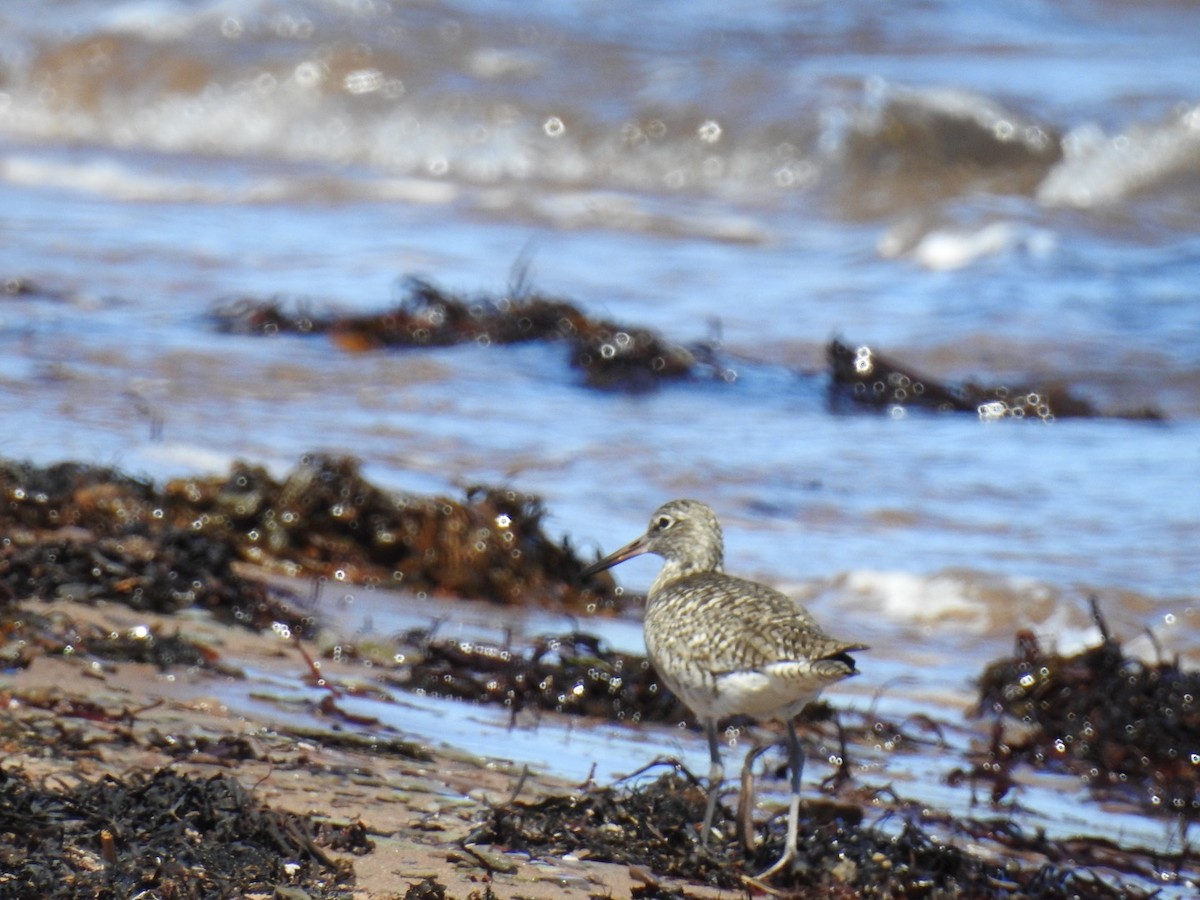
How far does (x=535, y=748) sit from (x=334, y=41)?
607 inches

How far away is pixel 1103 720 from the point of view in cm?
A: 466

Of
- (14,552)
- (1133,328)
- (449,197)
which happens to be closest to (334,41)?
(449,197)

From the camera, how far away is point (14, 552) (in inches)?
176

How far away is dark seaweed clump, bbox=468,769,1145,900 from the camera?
3.14 m

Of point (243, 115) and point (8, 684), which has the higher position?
point (243, 115)

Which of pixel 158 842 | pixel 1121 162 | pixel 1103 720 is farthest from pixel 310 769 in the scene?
pixel 1121 162

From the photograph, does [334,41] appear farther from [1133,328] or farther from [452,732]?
[452,732]

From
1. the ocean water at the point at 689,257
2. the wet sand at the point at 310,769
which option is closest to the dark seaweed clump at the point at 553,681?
the ocean water at the point at 689,257

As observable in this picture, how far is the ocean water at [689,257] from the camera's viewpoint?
6.64 meters

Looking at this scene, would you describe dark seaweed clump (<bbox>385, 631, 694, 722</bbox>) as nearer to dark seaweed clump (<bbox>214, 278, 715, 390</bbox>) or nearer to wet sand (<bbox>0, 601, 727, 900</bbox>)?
wet sand (<bbox>0, 601, 727, 900</bbox>)

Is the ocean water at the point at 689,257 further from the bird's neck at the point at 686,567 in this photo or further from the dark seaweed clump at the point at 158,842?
the dark seaweed clump at the point at 158,842

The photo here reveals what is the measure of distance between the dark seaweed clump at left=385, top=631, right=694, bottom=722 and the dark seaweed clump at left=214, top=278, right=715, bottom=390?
4468mm

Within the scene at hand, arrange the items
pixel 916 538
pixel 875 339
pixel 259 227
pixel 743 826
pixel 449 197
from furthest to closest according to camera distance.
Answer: pixel 449 197 → pixel 259 227 → pixel 875 339 → pixel 916 538 → pixel 743 826

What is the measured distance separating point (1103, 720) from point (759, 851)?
1.73 m
